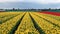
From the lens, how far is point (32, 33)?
2006cm

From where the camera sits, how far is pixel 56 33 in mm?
20594

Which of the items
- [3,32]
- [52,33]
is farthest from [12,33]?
[52,33]

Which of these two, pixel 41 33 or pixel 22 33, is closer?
pixel 22 33

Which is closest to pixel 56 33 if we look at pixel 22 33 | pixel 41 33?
pixel 41 33

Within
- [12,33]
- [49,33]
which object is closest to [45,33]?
[49,33]

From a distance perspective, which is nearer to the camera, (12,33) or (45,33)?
(45,33)

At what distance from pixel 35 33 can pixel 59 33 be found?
243 centimetres

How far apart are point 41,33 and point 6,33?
11.8 feet

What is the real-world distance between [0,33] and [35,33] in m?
3.43

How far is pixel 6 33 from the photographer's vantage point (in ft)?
67.7

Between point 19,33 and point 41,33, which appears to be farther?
point 41,33

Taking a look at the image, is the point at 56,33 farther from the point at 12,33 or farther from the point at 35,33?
the point at 12,33

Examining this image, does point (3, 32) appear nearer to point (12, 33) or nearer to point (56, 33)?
point (12, 33)

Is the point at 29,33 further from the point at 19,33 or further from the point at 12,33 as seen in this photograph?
the point at 12,33
